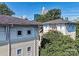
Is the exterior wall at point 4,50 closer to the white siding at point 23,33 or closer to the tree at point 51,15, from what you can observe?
the white siding at point 23,33

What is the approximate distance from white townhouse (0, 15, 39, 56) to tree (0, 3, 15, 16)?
57 millimetres

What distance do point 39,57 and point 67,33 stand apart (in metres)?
0.47

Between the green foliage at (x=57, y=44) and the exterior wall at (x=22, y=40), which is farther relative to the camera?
the green foliage at (x=57, y=44)

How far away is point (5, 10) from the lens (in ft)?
7.20

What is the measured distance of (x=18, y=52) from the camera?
224 centimetres

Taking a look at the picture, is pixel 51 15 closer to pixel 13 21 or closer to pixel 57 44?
pixel 57 44

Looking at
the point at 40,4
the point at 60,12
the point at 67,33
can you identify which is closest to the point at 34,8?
the point at 40,4

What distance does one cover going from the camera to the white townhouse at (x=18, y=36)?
2.10m

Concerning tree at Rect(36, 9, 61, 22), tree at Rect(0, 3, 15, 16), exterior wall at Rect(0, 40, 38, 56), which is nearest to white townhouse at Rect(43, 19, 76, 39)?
tree at Rect(36, 9, 61, 22)

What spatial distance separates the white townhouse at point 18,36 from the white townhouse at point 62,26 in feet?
0.41

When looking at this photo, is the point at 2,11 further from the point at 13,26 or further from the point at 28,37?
the point at 28,37

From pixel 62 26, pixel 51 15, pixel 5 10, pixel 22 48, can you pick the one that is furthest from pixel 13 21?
pixel 62 26

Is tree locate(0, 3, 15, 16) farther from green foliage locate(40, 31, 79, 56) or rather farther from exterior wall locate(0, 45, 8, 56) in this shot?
green foliage locate(40, 31, 79, 56)

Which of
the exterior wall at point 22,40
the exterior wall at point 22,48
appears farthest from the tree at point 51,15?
the exterior wall at point 22,48
